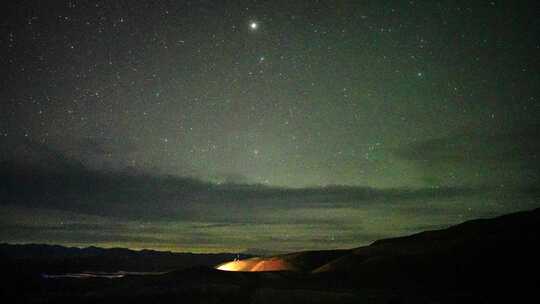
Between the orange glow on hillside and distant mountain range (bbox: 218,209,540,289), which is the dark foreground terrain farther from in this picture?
the orange glow on hillside

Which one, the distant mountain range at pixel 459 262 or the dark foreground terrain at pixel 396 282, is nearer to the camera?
the dark foreground terrain at pixel 396 282

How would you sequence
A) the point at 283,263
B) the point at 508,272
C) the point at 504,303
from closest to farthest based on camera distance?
the point at 504,303 → the point at 508,272 → the point at 283,263

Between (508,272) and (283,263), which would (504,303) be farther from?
(283,263)

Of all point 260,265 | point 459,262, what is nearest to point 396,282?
point 459,262

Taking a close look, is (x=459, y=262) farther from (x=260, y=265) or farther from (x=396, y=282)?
(x=260, y=265)

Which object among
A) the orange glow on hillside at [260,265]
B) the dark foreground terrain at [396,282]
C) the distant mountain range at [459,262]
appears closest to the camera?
the dark foreground terrain at [396,282]

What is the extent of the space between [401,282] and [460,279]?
14.2ft

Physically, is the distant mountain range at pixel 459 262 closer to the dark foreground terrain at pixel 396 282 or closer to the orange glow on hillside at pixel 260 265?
the dark foreground terrain at pixel 396 282

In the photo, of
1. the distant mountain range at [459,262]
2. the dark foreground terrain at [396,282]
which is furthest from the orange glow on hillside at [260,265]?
the distant mountain range at [459,262]

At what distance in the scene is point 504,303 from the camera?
22141 mm

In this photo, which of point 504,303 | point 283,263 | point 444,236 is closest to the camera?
point 504,303

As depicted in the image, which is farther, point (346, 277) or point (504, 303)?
point (346, 277)

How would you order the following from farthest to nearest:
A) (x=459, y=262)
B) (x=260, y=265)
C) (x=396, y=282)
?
(x=260, y=265) < (x=459, y=262) < (x=396, y=282)

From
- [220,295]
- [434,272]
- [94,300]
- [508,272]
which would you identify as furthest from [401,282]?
[94,300]
